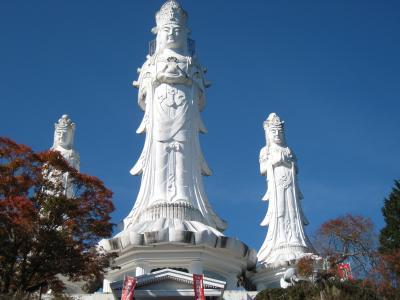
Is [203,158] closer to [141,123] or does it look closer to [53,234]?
[141,123]

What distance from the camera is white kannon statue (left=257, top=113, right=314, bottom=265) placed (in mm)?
25406

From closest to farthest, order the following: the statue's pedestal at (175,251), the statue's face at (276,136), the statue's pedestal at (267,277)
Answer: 1. the statue's pedestal at (175,251)
2. the statue's pedestal at (267,277)
3. the statue's face at (276,136)

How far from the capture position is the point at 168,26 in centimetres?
2712

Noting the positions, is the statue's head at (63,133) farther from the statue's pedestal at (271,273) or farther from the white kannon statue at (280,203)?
the statue's pedestal at (271,273)

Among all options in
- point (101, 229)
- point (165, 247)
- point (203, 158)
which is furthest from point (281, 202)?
point (101, 229)

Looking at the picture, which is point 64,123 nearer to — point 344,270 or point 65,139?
point 65,139

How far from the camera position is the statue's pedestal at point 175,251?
19.9m

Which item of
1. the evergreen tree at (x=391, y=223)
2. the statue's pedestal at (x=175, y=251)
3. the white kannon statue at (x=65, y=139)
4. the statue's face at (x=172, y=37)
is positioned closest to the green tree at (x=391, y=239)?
the evergreen tree at (x=391, y=223)

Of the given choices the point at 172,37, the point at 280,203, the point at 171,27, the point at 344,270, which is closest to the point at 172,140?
the point at 172,37

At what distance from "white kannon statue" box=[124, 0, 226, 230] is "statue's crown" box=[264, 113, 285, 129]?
4.00m

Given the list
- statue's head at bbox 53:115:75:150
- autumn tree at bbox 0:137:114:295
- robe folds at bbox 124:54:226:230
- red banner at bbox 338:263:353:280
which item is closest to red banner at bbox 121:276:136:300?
autumn tree at bbox 0:137:114:295

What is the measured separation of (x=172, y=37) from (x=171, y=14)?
1.26 metres

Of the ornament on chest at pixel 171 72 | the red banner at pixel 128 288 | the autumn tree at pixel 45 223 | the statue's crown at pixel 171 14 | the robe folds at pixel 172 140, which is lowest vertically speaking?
the red banner at pixel 128 288

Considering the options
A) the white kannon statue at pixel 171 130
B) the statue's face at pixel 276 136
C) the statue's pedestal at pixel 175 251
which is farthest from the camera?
the statue's face at pixel 276 136
